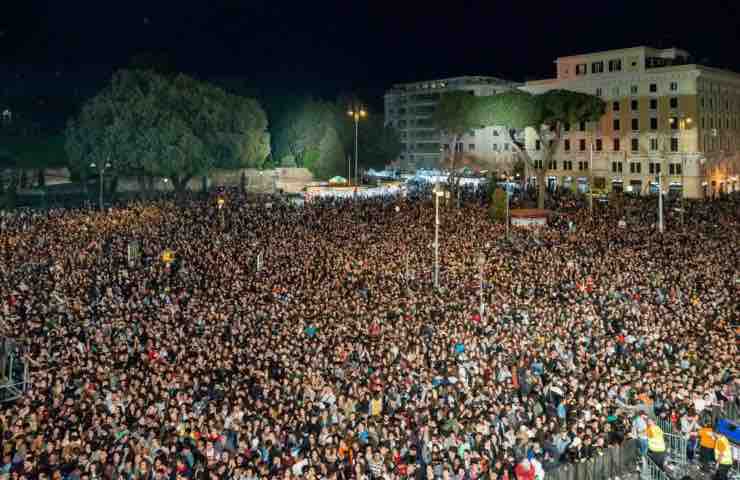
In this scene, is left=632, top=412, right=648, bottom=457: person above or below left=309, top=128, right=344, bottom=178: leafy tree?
below

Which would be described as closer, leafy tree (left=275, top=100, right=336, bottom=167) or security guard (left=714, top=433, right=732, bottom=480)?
security guard (left=714, top=433, right=732, bottom=480)

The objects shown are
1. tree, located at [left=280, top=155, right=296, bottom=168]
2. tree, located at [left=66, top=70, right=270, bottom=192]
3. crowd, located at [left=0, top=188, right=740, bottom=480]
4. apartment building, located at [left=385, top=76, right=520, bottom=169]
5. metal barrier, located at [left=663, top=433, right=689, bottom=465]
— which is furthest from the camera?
apartment building, located at [left=385, top=76, right=520, bottom=169]

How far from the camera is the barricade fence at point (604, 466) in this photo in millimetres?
12094

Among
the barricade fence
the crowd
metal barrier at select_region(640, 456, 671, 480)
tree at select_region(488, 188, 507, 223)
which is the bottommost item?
metal barrier at select_region(640, 456, 671, 480)

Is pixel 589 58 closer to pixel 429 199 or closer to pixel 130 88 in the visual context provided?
pixel 429 199

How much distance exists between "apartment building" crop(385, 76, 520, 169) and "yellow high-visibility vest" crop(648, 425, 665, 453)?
73559 mm

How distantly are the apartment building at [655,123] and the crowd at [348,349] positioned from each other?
30.3m

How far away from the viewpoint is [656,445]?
13016mm

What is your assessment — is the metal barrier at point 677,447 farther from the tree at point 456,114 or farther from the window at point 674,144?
the window at point 674,144

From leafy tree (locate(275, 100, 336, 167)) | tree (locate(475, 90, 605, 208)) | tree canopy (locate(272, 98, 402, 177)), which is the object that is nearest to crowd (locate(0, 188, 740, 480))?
tree (locate(475, 90, 605, 208))

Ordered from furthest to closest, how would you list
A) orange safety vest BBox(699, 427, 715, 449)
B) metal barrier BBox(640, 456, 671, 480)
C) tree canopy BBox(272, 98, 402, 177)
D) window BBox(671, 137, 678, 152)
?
tree canopy BBox(272, 98, 402, 177) → window BBox(671, 137, 678, 152) → orange safety vest BBox(699, 427, 715, 449) → metal barrier BBox(640, 456, 671, 480)

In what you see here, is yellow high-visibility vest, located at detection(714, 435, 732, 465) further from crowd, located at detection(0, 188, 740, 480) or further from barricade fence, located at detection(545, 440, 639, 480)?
barricade fence, located at detection(545, 440, 639, 480)

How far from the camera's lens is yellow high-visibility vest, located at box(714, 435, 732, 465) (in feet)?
41.5

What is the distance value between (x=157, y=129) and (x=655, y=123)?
38.7 m
